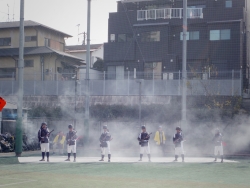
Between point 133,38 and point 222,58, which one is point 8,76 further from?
point 222,58

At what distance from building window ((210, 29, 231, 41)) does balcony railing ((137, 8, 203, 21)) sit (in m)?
2.36

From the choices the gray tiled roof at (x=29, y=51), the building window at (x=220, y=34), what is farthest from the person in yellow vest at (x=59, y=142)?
the building window at (x=220, y=34)

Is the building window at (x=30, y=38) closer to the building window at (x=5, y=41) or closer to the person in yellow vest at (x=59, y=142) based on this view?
the building window at (x=5, y=41)

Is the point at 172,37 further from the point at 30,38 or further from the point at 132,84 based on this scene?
the point at 30,38

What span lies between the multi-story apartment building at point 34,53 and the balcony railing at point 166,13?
940cm

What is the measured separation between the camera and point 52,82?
41250mm

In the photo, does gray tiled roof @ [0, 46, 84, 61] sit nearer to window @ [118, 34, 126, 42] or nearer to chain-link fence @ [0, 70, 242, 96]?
chain-link fence @ [0, 70, 242, 96]

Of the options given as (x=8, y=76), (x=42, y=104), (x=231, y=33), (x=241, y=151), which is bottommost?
(x=241, y=151)

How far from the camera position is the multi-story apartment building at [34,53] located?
45531 mm

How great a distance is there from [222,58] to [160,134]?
1562 cm

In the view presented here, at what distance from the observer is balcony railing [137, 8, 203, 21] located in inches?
1769

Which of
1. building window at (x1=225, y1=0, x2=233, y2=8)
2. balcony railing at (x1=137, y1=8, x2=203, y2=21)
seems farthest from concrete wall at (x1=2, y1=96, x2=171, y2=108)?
building window at (x1=225, y1=0, x2=233, y2=8)

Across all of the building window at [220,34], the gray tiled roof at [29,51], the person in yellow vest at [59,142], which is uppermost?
the building window at [220,34]

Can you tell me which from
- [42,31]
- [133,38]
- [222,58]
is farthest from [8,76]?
[222,58]
